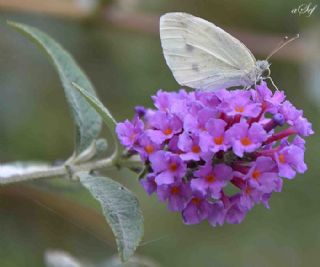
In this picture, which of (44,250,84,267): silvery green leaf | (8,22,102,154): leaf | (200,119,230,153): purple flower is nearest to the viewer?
(200,119,230,153): purple flower

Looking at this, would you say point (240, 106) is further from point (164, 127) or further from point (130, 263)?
point (130, 263)

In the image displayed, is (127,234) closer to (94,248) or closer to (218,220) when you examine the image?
(218,220)

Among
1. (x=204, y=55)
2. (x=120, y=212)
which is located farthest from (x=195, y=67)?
(x=120, y=212)

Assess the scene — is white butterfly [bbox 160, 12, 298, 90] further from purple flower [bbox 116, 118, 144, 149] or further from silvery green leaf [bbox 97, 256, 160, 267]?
silvery green leaf [bbox 97, 256, 160, 267]

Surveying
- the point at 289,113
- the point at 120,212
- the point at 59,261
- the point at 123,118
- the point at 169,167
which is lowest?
the point at 59,261

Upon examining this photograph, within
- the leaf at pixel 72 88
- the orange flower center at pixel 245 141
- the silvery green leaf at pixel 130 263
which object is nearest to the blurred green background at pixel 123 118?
the silvery green leaf at pixel 130 263

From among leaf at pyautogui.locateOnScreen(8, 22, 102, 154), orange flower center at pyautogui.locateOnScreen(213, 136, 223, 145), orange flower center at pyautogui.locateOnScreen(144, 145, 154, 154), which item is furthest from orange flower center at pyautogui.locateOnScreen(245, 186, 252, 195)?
leaf at pyautogui.locateOnScreen(8, 22, 102, 154)
